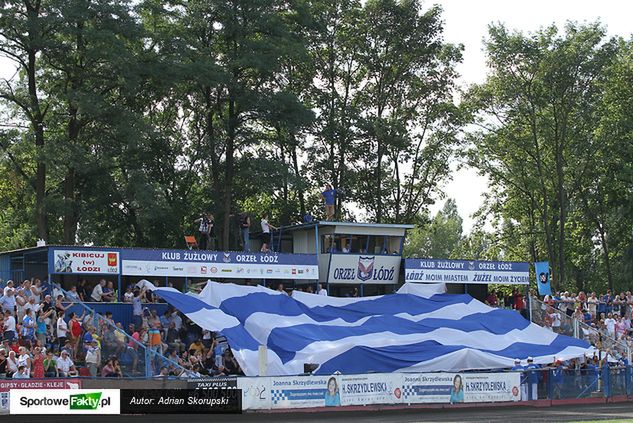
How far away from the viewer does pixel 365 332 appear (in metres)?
37.6

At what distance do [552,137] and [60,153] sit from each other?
35441 millimetres

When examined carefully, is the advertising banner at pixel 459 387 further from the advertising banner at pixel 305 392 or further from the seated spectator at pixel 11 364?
the seated spectator at pixel 11 364

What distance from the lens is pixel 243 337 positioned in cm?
3453

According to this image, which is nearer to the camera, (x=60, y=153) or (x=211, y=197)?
(x=60, y=153)

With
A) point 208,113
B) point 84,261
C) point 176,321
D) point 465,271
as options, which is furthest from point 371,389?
point 208,113

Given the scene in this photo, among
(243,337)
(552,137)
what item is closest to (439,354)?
(243,337)

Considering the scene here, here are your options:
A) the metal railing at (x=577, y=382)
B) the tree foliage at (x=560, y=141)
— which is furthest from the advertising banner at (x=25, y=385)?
the tree foliage at (x=560, y=141)

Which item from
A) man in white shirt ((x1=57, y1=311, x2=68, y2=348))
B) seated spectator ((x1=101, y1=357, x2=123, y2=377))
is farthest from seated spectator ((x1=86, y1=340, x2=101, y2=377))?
man in white shirt ((x1=57, y1=311, x2=68, y2=348))

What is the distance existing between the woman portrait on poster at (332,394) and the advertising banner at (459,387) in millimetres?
2507

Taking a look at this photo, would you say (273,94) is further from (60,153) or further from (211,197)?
(60,153)

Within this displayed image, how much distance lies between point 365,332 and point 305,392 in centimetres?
834

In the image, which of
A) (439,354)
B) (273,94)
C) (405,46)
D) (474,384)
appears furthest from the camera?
(405,46)

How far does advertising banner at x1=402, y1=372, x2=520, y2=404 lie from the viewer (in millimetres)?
31719

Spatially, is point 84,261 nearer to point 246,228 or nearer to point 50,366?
point 50,366
